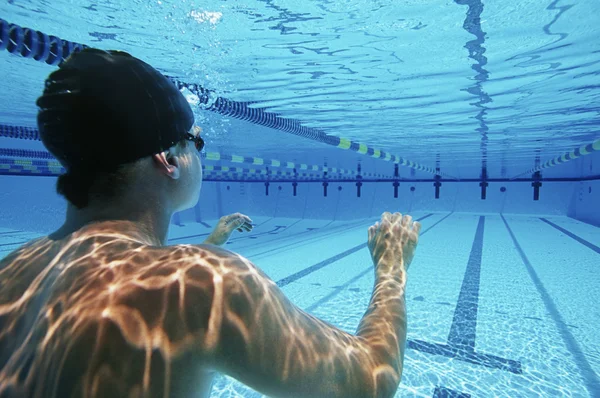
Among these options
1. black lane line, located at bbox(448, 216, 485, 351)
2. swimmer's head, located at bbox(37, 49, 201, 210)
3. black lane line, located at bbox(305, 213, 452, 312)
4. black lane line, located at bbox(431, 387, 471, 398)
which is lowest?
black lane line, located at bbox(305, 213, 452, 312)

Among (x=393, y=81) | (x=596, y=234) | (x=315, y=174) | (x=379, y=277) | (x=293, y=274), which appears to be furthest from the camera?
(x=315, y=174)

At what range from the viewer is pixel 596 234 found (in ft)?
40.3

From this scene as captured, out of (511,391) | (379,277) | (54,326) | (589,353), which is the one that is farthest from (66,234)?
(589,353)

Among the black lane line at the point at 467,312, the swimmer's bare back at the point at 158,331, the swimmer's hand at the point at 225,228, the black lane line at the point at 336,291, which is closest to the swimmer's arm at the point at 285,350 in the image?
the swimmer's bare back at the point at 158,331

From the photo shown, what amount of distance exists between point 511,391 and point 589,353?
4.70 ft

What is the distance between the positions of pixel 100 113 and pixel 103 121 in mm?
22

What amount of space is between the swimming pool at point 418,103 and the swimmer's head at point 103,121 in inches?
109

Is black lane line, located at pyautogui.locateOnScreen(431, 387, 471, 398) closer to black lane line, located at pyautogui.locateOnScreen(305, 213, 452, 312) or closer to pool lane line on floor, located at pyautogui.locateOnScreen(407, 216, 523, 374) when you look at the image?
pool lane line on floor, located at pyautogui.locateOnScreen(407, 216, 523, 374)

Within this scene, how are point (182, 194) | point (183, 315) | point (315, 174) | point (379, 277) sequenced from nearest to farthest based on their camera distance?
point (183, 315), point (182, 194), point (379, 277), point (315, 174)

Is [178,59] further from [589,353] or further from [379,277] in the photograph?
[589,353]

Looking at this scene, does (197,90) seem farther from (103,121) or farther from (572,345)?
(572,345)

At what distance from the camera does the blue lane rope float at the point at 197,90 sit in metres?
3.43

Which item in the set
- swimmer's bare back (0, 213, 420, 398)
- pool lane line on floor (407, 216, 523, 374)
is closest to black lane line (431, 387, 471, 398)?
pool lane line on floor (407, 216, 523, 374)

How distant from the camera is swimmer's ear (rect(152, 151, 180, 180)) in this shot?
105cm
